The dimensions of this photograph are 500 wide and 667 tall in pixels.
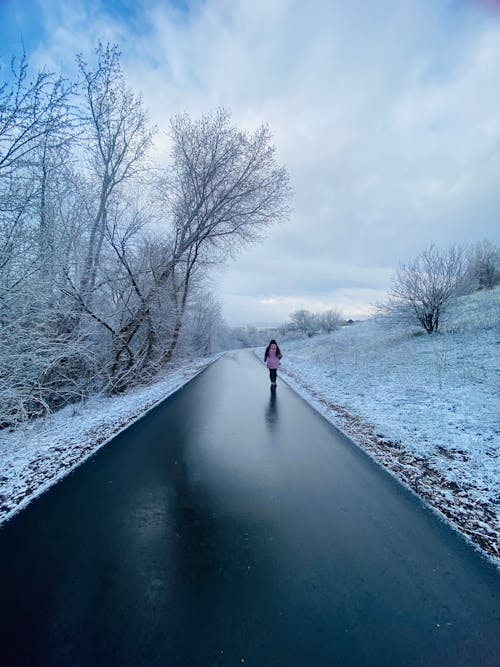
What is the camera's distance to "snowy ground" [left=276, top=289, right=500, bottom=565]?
3.50 metres

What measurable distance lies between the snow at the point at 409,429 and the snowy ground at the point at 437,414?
0.02 m

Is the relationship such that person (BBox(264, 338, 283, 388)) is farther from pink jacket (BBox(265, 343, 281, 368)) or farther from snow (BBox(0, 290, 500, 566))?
snow (BBox(0, 290, 500, 566))

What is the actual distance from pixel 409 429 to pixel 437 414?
119cm

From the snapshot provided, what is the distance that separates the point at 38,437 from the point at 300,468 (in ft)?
17.9

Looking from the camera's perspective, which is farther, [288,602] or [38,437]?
[38,437]

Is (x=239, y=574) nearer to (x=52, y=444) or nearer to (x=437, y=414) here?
(x=52, y=444)

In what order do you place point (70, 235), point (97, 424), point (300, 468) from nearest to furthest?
point (300, 468)
point (97, 424)
point (70, 235)

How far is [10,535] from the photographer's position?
2.78 metres

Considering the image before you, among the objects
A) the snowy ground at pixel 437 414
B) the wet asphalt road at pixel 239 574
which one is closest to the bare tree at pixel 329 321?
the snowy ground at pixel 437 414

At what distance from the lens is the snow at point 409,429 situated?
11.5 ft

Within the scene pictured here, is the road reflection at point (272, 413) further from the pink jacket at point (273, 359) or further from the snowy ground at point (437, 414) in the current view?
the pink jacket at point (273, 359)

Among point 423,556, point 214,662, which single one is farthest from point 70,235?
point 423,556

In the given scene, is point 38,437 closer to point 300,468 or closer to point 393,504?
point 300,468

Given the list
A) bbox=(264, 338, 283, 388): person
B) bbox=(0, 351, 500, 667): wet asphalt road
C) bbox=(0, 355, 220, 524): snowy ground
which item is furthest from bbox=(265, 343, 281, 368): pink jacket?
bbox=(0, 351, 500, 667): wet asphalt road
